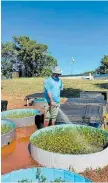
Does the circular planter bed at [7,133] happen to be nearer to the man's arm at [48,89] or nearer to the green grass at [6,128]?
the green grass at [6,128]

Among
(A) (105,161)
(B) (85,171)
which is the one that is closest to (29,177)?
(B) (85,171)

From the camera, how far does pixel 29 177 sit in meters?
3.57

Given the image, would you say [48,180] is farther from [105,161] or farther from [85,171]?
[105,161]

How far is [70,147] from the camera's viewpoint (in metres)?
4.79

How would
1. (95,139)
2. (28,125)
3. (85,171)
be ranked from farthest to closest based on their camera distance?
(28,125)
(95,139)
(85,171)

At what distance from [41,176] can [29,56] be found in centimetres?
3803

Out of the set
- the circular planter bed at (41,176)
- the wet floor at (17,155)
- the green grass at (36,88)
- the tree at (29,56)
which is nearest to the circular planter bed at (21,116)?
the wet floor at (17,155)

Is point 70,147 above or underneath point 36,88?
underneath

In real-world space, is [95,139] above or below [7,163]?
above

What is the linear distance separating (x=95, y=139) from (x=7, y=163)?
1.93m

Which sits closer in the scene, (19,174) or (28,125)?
(19,174)


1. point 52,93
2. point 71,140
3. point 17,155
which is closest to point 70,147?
point 71,140

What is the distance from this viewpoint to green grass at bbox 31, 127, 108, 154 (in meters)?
4.77

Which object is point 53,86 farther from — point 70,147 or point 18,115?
point 18,115
